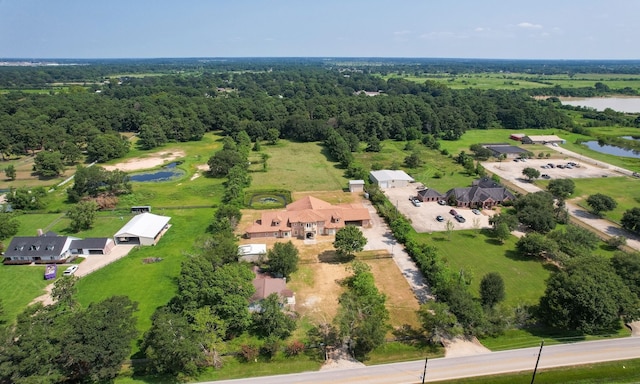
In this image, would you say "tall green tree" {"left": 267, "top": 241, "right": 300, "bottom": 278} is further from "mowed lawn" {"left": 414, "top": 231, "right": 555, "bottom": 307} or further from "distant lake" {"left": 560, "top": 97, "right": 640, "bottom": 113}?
"distant lake" {"left": 560, "top": 97, "right": 640, "bottom": 113}

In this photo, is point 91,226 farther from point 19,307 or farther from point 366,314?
point 366,314

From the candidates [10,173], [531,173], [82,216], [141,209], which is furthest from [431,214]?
[10,173]

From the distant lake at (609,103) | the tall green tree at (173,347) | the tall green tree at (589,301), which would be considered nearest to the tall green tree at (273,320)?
the tall green tree at (173,347)

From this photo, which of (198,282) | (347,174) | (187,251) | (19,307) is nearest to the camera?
(198,282)

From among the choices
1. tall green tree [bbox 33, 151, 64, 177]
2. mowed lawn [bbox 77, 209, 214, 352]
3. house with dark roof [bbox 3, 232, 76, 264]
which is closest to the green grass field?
mowed lawn [bbox 77, 209, 214, 352]

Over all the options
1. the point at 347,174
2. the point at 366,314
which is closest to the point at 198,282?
the point at 366,314

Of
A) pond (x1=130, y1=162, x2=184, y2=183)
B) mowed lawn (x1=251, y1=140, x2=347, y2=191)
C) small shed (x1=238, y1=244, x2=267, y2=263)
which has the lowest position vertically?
pond (x1=130, y1=162, x2=184, y2=183)
